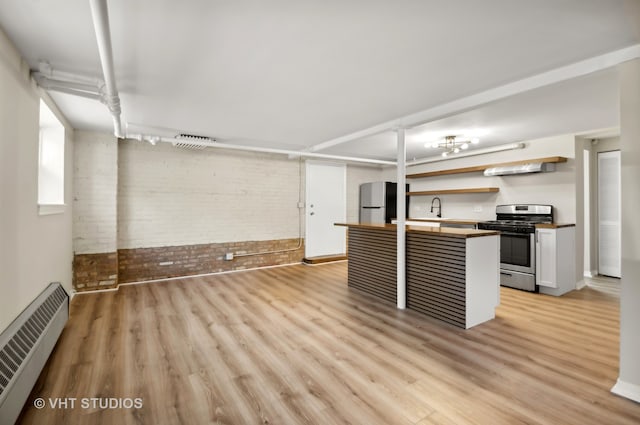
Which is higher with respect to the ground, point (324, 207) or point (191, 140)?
point (191, 140)

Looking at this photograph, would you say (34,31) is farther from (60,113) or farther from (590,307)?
(590,307)

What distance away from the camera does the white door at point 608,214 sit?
5.05 meters

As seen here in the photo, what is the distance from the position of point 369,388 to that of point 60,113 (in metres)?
4.45

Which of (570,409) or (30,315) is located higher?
(30,315)

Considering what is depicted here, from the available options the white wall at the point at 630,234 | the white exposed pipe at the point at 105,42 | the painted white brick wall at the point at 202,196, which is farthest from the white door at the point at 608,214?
the white exposed pipe at the point at 105,42

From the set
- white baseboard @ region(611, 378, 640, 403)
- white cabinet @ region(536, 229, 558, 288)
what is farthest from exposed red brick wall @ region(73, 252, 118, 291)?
white cabinet @ region(536, 229, 558, 288)

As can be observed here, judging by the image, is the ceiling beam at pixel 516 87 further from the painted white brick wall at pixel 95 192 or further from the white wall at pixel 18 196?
the painted white brick wall at pixel 95 192

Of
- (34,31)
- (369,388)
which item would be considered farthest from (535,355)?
(34,31)

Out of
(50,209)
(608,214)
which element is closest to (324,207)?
(50,209)

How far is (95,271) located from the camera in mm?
4418

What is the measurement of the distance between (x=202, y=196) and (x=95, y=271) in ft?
6.52

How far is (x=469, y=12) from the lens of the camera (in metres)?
1.73

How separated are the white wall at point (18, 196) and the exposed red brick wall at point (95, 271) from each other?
1.52 meters

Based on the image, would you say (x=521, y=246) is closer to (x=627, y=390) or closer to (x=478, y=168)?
(x=478, y=168)
